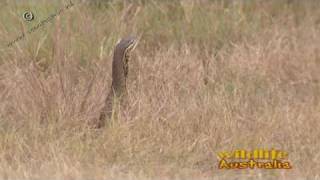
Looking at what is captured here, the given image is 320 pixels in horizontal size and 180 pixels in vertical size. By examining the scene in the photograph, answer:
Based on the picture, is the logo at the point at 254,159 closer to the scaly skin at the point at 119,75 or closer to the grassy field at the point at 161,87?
the grassy field at the point at 161,87

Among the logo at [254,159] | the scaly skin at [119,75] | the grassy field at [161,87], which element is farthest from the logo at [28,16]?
the logo at [254,159]

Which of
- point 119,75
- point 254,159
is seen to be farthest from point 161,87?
point 254,159

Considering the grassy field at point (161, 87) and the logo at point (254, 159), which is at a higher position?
the grassy field at point (161, 87)

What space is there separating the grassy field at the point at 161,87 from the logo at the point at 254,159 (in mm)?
Result: 48

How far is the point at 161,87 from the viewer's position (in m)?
5.54

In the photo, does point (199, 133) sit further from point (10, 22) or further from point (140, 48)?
point (10, 22)

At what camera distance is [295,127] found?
16.2ft

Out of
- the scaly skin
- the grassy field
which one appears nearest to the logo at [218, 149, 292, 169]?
the grassy field

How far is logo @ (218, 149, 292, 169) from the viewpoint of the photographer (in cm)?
452

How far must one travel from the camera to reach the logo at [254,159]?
452 centimetres

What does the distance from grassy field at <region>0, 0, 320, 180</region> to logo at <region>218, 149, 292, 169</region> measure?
48mm

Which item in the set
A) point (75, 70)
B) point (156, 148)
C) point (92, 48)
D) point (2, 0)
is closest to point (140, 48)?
point (92, 48)

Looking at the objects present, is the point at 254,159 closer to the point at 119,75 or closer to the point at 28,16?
the point at 119,75

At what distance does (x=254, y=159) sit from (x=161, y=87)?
122 cm
